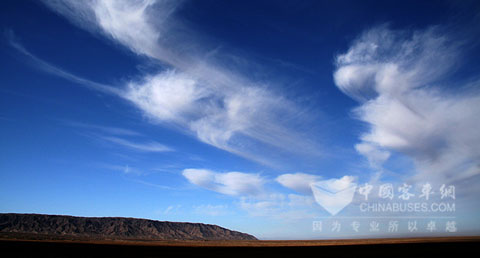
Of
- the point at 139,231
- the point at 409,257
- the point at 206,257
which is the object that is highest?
the point at 409,257

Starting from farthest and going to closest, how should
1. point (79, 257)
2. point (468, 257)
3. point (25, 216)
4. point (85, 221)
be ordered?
1. point (85, 221)
2. point (25, 216)
3. point (79, 257)
4. point (468, 257)

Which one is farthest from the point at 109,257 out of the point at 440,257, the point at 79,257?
the point at 440,257

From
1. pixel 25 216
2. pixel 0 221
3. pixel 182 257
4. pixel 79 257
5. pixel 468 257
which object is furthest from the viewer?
pixel 25 216

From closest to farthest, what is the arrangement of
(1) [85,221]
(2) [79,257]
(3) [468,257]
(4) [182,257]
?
(3) [468,257] < (2) [79,257] < (4) [182,257] < (1) [85,221]

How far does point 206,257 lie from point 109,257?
10829 millimetres

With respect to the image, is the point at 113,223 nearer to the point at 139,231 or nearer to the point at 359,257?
the point at 139,231

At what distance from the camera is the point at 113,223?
199 meters

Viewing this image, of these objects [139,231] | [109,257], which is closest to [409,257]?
[109,257]

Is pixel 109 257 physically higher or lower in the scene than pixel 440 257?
lower

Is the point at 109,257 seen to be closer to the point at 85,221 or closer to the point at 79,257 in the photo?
the point at 79,257

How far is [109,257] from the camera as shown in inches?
1093

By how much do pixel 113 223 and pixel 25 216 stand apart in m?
55.6

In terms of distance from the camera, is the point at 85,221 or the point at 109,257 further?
the point at 85,221

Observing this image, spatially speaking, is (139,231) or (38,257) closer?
(38,257)
